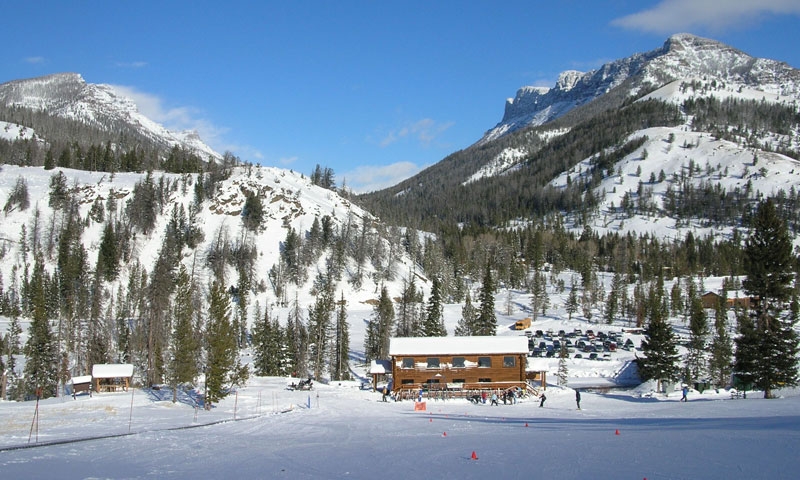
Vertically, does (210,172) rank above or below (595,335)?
above

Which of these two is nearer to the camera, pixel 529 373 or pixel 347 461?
pixel 347 461

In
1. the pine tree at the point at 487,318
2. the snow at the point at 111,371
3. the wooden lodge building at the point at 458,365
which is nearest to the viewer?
the wooden lodge building at the point at 458,365

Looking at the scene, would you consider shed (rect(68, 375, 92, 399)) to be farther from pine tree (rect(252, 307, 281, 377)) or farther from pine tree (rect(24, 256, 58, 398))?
pine tree (rect(252, 307, 281, 377))

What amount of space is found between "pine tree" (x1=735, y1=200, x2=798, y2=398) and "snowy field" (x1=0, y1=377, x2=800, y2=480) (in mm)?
6124

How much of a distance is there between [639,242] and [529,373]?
506 ft

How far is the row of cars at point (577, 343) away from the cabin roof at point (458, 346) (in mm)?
32310

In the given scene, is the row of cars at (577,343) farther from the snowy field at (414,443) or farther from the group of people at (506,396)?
the snowy field at (414,443)

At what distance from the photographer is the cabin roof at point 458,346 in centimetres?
4953

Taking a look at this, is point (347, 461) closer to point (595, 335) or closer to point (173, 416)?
point (173, 416)

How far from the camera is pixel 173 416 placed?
35.5 metres

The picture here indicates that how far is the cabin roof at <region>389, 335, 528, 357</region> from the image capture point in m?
49.5

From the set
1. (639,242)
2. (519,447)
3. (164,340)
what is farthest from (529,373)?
(639,242)

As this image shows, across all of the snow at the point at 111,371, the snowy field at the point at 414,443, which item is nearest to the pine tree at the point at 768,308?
the snowy field at the point at 414,443

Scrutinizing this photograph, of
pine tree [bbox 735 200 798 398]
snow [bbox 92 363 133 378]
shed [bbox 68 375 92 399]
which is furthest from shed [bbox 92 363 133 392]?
pine tree [bbox 735 200 798 398]
